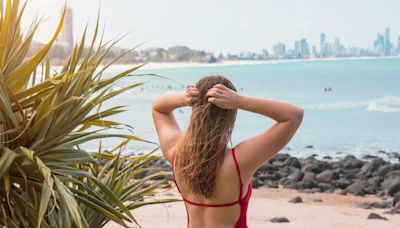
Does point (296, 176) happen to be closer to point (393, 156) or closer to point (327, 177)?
point (327, 177)

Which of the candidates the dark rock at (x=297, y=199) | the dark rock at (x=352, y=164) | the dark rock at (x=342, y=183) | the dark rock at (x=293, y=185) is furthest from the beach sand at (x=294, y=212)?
the dark rock at (x=352, y=164)

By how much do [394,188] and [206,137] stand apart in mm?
13398

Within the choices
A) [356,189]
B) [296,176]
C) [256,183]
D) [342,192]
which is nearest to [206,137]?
[342,192]

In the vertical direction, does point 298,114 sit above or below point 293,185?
above

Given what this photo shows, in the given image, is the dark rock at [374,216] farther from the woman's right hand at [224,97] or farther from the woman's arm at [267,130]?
the woman's right hand at [224,97]

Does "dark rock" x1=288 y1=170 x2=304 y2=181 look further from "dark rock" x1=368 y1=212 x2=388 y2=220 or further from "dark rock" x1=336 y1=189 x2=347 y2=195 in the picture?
"dark rock" x1=368 y1=212 x2=388 y2=220

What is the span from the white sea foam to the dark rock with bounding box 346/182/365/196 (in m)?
36.1

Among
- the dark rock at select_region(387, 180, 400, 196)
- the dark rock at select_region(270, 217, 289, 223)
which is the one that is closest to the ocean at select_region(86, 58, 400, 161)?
the dark rock at select_region(270, 217, 289, 223)

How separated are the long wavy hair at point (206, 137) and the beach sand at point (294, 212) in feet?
19.6

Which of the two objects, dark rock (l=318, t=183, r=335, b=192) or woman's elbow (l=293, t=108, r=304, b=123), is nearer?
woman's elbow (l=293, t=108, r=304, b=123)

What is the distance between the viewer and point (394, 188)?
1644 centimetres

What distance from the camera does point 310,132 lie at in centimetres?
3925

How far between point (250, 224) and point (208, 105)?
7.90 meters

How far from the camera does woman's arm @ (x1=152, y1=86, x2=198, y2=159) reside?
3970 mm
